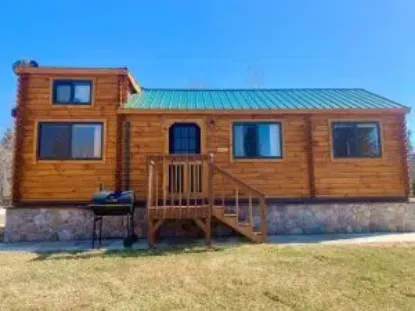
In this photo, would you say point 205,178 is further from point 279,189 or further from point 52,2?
point 52,2

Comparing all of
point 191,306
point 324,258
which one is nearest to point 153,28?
point 324,258

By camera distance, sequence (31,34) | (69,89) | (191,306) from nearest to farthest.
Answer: (191,306)
(69,89)
(31,34)

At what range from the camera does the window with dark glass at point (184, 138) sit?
1195 centimetres

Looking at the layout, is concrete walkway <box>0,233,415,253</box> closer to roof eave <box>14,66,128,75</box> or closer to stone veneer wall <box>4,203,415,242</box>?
stone veneer wall <box>4,203,415,242</box>

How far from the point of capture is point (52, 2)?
12000mm

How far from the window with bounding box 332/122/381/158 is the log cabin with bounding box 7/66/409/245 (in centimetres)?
3

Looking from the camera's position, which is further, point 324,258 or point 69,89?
point 69,89

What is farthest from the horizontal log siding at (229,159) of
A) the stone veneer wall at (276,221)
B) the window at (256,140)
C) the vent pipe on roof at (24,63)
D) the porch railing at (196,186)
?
the vent pipe on roof at (24,63)

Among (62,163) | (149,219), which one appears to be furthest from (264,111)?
(62,163)

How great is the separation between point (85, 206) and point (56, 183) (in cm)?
108

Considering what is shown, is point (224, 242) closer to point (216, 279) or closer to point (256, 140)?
point (256, 140)

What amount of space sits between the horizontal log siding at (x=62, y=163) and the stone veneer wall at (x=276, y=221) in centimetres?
52

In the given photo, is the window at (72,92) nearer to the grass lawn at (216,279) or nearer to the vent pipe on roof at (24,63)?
the vent pipe on roof at (24,63)

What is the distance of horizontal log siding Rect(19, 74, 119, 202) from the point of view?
10.8m
